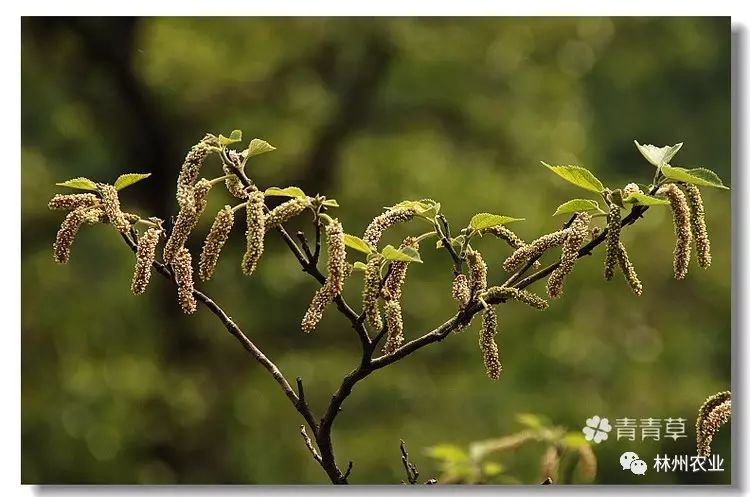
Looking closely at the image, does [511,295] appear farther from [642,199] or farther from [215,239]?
[215,239]

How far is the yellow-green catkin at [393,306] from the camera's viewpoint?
53.4 inches

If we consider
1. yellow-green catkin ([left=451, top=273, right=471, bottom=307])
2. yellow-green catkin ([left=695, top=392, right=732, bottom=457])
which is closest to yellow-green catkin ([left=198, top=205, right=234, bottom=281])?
yellow-green catkin ([left=451, top=273, right=471, bottom=307])

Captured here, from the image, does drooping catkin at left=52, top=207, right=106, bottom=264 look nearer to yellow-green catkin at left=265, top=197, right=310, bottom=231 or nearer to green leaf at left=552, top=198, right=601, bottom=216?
yellow-green catkin at left=265, top=197, right=310, bottom=231

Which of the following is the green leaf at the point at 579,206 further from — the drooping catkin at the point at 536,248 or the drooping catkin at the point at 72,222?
the drooping catkin at the point at 72,222

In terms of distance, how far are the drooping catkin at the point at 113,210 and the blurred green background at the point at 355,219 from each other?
0.89 metres

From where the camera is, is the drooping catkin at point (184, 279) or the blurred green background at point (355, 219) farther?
the blurred green background at point (355, 219)

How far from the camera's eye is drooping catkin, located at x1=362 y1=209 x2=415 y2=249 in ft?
4.47

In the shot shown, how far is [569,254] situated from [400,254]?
9.1 inches

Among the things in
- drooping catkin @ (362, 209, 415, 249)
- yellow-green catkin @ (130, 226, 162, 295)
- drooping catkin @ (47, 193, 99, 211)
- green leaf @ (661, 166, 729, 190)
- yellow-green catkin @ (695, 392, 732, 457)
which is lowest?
yellow-green catkin @ (695, 392, 732, 457)

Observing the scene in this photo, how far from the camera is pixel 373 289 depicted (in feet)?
4.42

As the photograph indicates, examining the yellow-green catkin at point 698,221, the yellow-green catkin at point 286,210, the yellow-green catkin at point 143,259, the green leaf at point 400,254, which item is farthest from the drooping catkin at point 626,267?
the yellow-green catkin at point 143,259

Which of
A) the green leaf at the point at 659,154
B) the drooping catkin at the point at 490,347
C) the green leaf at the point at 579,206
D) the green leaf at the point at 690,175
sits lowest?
the drooping catkin at the point at 490,347

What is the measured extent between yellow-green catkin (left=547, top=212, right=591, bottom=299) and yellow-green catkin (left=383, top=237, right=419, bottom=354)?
0.62 feet
